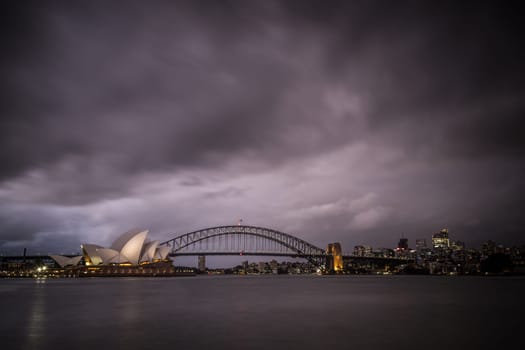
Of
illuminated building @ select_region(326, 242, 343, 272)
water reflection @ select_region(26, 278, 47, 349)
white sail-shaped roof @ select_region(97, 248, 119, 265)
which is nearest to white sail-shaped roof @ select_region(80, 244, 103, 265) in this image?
white sail-shaped roof @ select_region(97, 248, 119, 265)

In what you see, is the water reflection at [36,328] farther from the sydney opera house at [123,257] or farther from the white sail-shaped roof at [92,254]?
the white sail-shaped roof at [92,254]

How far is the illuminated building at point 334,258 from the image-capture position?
5487 inches

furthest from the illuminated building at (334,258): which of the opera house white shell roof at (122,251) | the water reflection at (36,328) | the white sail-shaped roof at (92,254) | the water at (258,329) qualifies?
the water reflection at (36,328)

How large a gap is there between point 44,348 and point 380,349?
11.9 metres

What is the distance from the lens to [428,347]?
47.5 ft

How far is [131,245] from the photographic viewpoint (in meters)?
107

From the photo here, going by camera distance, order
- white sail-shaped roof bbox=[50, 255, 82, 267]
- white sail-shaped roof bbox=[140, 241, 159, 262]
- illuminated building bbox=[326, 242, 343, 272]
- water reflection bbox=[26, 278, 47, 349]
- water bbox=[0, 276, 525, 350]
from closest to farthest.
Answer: water bbox=[0, 276, 525, 350] < water reflection bbox=[26, 278, 47, 349] < white sail-shaped roof bbox=[140, 241, 159, 262] < white sail-shaped roof bbox=[50, 255, 82, 267] < illuminated building bbox=[326, 242, 343, 272]

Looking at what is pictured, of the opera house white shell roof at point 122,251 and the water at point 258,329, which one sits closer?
the water at point 258,329

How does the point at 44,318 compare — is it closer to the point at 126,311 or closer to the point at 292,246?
the point at 126,311

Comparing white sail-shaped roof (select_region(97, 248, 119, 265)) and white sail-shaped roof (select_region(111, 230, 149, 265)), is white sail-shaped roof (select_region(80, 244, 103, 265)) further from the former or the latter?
white sail-shaped roof (select_region(111, 230, 149, 265))

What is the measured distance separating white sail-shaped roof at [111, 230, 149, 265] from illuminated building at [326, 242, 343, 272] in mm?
65861

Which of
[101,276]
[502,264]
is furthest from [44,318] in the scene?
[502,264]

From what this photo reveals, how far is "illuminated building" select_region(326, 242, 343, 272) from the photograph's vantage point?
457ft

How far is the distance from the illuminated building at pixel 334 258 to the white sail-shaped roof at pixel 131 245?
65.9 meters
